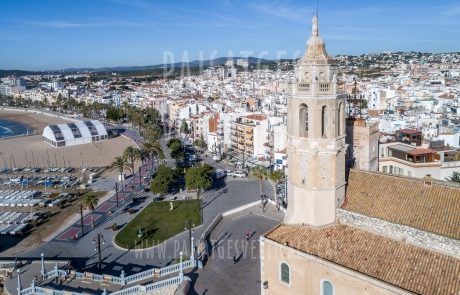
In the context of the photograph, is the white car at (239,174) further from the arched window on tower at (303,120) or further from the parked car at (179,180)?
the arched window on tower at (303,120)

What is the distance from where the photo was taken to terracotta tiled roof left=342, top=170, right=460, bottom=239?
55.2ft

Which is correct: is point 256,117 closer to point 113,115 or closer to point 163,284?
point 163,284

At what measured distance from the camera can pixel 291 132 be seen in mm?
20453

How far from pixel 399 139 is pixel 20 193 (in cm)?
4478

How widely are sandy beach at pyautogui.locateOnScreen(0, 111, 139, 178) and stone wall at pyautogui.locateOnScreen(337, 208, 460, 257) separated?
42706mm

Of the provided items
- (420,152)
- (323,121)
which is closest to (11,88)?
→ (420,152)

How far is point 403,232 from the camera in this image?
57.0 ft

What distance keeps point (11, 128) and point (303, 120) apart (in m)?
113

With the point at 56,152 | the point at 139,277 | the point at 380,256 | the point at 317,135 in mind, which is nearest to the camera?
the point at 380,256

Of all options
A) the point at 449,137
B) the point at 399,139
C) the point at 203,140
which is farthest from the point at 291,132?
the point at 203,140

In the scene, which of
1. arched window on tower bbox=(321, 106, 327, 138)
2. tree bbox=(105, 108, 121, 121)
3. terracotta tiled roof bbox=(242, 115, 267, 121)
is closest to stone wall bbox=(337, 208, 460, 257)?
arched window on tower bbox=(321, 106, 327, 138)

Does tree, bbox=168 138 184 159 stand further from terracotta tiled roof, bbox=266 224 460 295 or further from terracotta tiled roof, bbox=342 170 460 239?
terracotta tiled roof, bbox=342 170 460 239

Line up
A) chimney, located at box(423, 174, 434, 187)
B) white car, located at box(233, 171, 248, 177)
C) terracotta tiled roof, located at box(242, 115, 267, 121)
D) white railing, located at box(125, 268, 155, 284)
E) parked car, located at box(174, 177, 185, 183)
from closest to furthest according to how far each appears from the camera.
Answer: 1. chimney, located at box(423, 174, 434, 187)
2. white railing, located at box(125, 268, 155, 284)
3. parked car, located at box(174, 177, 185, 183)
4. white car, located at box(233, 171, 248, 177)
5. terracotta tiled roof, located at box(242, 115, 267, 121)

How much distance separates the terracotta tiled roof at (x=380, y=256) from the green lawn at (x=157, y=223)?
14881 millimetres
